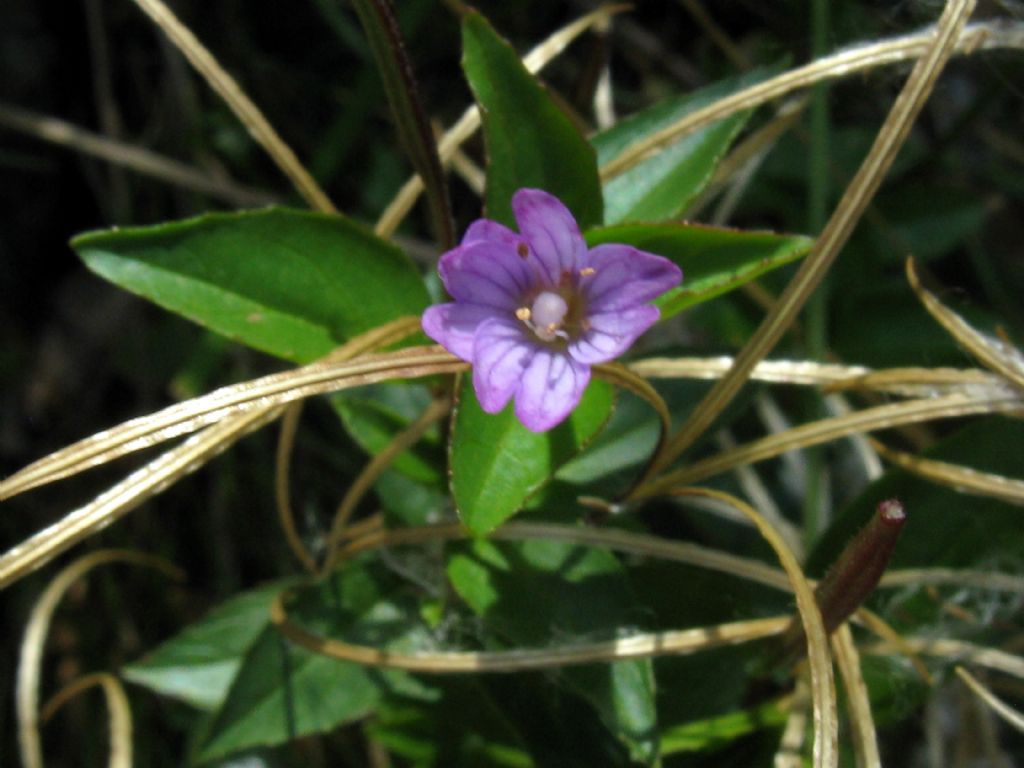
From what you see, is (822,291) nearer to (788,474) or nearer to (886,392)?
(788,474)

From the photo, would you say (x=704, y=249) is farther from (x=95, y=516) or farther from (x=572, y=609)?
(x=95, y=516)

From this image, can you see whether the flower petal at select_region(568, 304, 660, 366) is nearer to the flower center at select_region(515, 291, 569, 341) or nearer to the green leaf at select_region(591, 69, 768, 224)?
the flower center at select_region(515, 291, 569, 341)

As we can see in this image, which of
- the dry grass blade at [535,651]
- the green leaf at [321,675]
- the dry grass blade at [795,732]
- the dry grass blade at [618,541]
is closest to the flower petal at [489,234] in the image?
the dry grass blade at [618,541]

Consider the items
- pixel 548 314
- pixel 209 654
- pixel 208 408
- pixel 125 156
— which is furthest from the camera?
pixel 125 156

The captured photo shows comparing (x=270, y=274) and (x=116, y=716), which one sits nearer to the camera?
(x=270, y=274)

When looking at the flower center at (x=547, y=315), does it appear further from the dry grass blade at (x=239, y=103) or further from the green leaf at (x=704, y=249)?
the dry grass blade at (x=239, y=103)

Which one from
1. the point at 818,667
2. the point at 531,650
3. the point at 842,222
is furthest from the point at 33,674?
the point at 842,222

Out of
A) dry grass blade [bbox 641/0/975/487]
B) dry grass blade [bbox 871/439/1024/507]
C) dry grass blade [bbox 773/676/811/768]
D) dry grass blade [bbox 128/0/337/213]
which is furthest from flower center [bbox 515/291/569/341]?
dry grass blade [bbox 773/676/811/768]

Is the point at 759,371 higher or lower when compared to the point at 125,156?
lower
